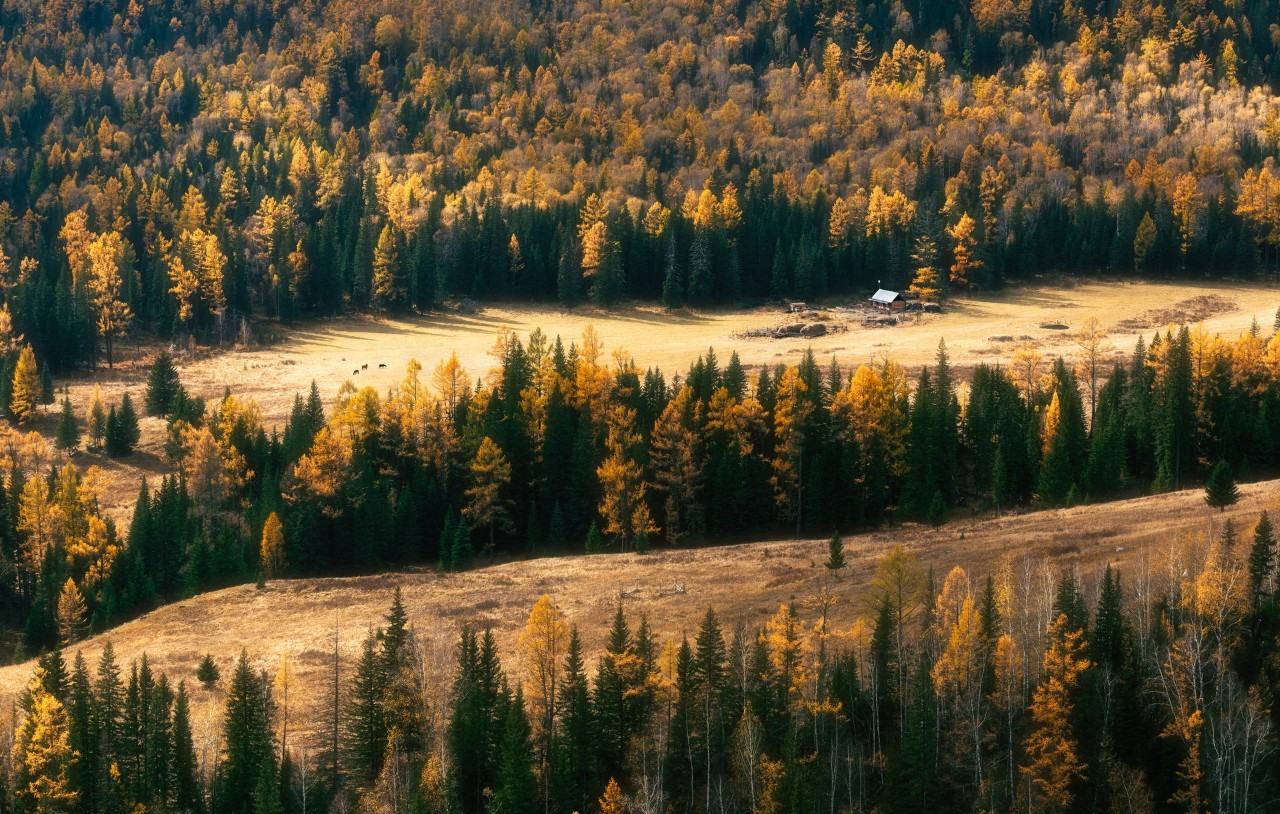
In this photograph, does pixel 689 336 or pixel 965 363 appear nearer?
pixel 965 363

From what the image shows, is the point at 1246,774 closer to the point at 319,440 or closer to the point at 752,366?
the point at 319,440

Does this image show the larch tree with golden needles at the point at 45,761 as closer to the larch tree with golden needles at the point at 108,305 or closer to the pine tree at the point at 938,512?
the pine tree at the point at 938,512

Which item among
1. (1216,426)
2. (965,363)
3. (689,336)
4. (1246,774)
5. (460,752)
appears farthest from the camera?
(689,336)

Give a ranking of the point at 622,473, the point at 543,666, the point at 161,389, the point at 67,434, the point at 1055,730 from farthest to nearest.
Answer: the point at 161,389 → the point at 67,434 → the point at 622,473 → the point at 543,666 → the point at 1055,730

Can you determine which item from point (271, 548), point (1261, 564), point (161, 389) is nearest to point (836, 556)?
point (1261, 564)

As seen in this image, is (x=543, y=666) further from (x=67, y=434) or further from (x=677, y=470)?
(x=67, y=434)

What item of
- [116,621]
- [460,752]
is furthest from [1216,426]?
[116,621]

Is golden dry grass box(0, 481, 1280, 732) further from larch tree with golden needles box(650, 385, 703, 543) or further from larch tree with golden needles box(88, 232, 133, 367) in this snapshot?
larch tree with golden needles box(88, 232, 133, 367)
